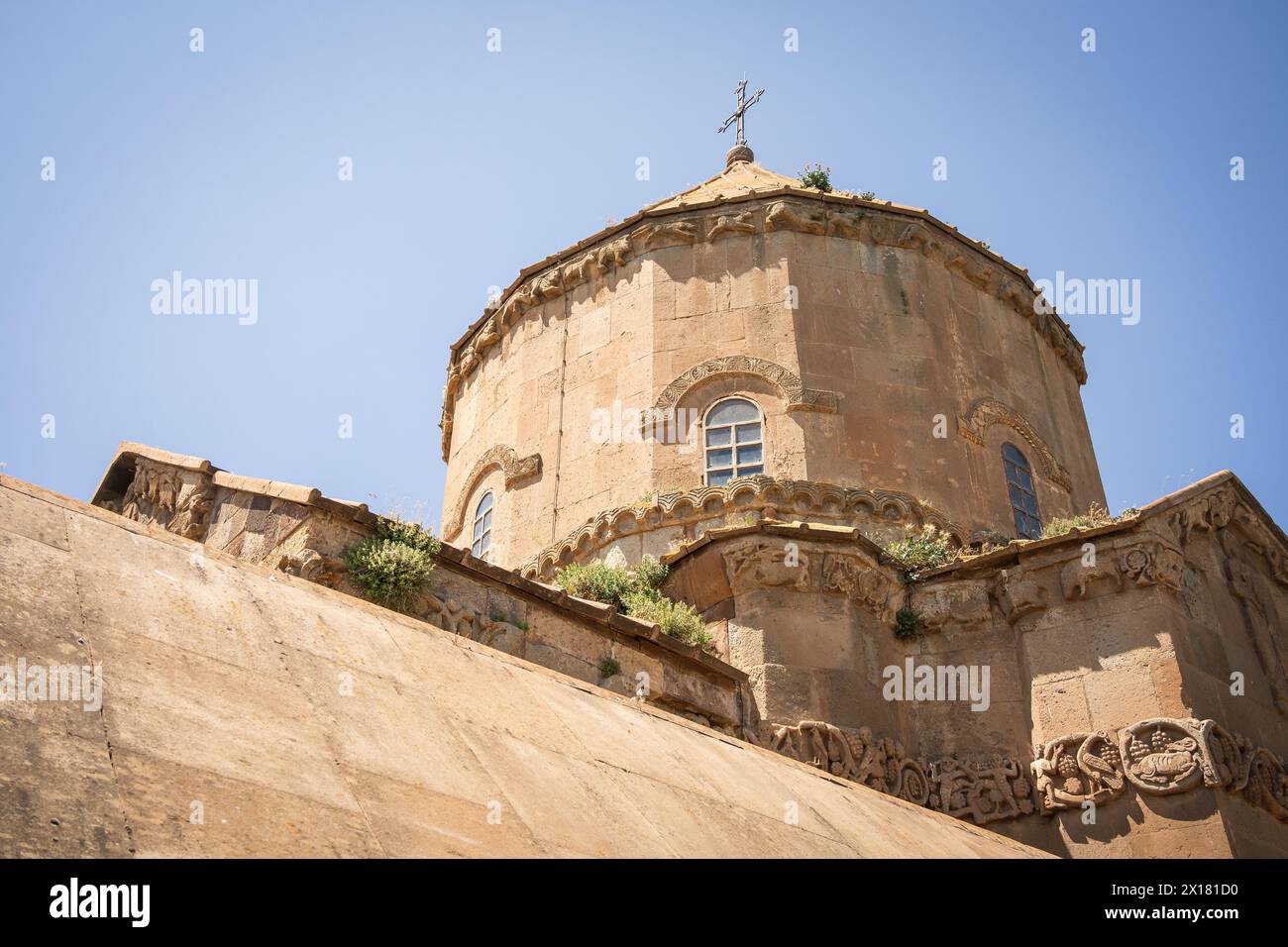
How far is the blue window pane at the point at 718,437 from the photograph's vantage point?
14.4 m

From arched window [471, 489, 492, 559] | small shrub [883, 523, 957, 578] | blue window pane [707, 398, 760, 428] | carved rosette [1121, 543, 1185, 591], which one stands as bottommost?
carved rosette [1121, 543, 1185, 591]

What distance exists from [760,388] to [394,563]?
6.81 meters

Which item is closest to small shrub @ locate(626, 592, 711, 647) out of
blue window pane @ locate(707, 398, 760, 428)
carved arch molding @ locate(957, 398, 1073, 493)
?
blue window pane @ locate(707, 398, 760, 428)

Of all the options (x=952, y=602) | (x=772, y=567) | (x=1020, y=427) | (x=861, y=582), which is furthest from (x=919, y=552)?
(x=1020, y=427)

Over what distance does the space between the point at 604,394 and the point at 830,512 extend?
3.36 meters

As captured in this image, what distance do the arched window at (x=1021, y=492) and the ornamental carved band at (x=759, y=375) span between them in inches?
99.9

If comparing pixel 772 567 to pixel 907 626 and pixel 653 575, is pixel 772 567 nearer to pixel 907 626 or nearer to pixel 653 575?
pixel 653 575

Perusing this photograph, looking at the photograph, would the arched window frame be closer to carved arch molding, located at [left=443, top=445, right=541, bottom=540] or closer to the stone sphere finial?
carved arch molding, located at [left=443, top=445, right=541, bottom=540]

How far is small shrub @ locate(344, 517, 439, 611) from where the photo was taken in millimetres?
8867

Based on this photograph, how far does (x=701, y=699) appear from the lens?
10.4 m

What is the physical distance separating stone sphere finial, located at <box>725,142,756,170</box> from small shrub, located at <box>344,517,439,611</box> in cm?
1203

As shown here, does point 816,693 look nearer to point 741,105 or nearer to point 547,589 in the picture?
point 547,589

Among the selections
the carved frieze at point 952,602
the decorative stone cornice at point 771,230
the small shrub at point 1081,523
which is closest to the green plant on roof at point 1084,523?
the small shrub at point 1081,523
